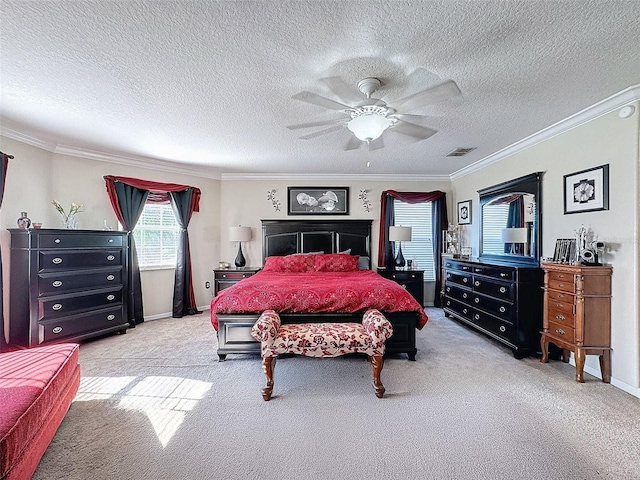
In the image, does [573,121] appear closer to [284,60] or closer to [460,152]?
[460,152]

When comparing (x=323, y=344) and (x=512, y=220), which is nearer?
(x=323, y=344)

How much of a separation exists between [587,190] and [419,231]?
10.2ft

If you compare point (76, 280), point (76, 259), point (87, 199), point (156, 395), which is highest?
point (87, 199)

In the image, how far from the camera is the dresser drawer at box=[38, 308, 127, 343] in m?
3.39

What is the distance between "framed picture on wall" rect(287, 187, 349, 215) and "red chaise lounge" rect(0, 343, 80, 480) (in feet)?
13.6

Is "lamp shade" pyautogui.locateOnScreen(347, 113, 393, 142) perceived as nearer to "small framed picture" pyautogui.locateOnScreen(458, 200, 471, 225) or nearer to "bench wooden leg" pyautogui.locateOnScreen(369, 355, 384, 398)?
"bench wooden leg" pyautogui.locateOnScreen(369, 355, 384, 398)

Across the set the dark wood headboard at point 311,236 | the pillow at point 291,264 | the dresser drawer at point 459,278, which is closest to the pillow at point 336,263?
the pillow at point 291,264

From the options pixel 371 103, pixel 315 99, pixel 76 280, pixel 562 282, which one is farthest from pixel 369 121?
pixel 76 280

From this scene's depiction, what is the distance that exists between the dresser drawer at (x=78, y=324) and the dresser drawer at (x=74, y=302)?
76mm

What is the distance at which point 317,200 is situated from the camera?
586 cm

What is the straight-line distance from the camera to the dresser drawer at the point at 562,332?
2785mm

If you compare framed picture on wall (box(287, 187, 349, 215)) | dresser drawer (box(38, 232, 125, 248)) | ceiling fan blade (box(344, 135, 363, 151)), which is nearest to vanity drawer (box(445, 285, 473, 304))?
framed picture on wall (box(287, 187, 349, 215))

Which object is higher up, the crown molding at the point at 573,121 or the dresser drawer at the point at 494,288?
the crown molding at the point at 573,121

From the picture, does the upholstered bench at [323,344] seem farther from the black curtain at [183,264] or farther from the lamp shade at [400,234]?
the black curtain at [183,264]
